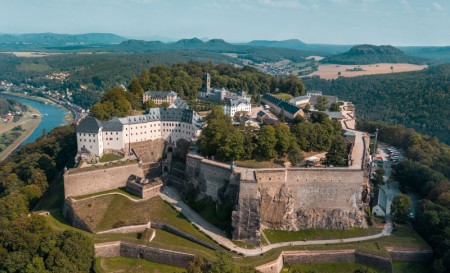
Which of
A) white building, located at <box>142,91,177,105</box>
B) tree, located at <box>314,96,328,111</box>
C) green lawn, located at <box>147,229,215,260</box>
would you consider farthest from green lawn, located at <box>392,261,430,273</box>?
white building, located at <box>142,91,177,105</box>

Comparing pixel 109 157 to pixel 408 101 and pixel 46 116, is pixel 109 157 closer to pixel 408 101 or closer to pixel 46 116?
pixel 408 101

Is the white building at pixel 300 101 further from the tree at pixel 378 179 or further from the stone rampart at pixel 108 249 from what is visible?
the stone rampart at pixel 108 249

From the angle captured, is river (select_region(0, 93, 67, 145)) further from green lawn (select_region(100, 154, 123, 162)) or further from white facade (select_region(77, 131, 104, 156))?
green lawn (select_region(100, 154, 123, 162))

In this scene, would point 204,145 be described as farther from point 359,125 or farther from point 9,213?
point 359,125

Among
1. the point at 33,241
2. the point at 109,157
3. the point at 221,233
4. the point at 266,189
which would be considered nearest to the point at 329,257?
the point at 266,189

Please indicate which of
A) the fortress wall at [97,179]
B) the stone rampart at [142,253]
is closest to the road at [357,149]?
the stone rampart at [142,253]
